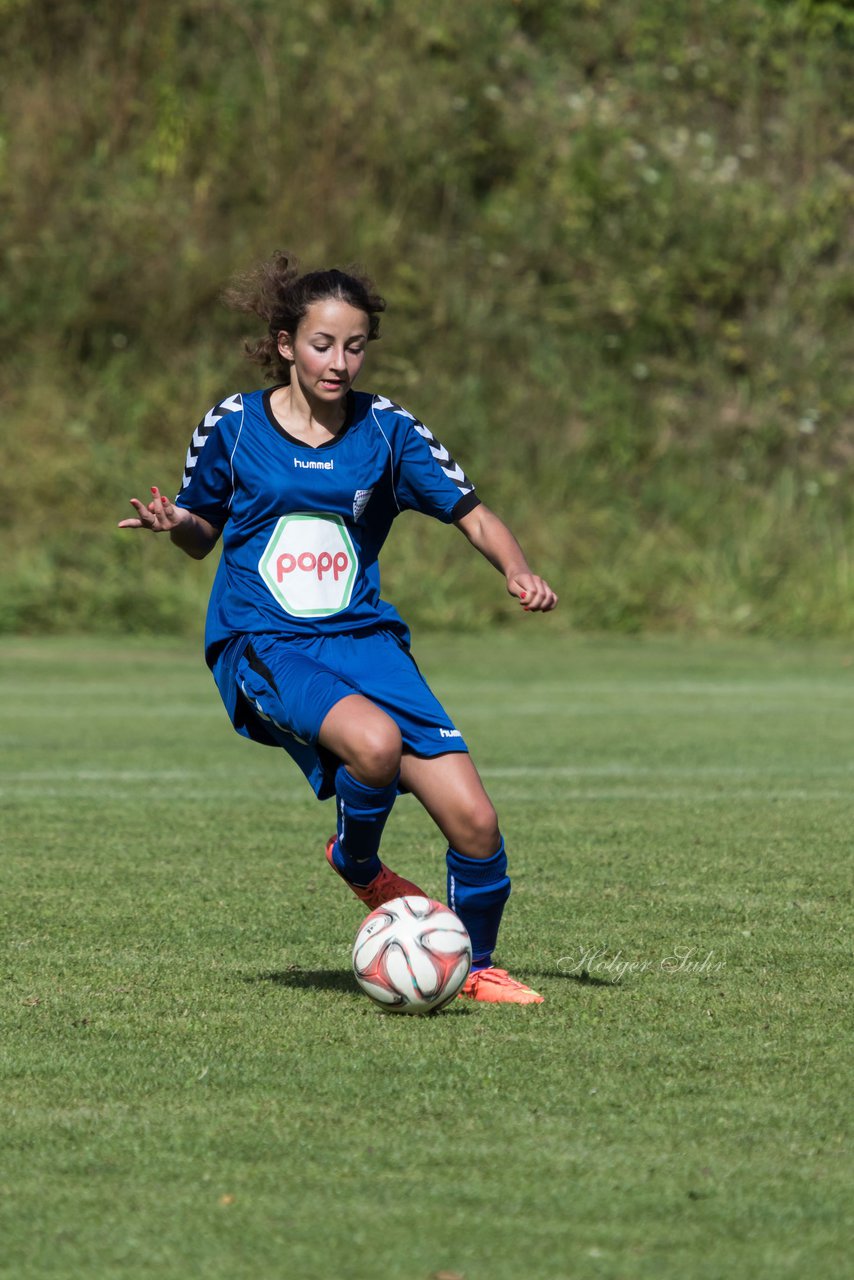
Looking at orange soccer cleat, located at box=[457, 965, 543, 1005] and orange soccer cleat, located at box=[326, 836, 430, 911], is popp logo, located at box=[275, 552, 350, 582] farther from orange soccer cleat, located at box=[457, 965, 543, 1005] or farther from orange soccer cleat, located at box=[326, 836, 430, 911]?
orange soccer cleat, located at box=[457, 965, 543, 1005]

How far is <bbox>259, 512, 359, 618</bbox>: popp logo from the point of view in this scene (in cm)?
454

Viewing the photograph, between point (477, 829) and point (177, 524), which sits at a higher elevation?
point (177, 524)

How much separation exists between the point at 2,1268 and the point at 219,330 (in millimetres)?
17444

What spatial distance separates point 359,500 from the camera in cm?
461

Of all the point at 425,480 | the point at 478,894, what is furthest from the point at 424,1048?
the point at 425,480

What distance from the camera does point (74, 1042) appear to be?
3.88 meters

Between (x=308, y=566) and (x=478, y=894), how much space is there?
2.85 ft

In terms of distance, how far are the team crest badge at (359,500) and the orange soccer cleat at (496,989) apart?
1.12 meters

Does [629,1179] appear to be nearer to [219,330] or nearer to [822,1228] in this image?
[822,1228]

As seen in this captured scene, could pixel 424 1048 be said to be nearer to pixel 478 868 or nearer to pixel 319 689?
pixel 478 868

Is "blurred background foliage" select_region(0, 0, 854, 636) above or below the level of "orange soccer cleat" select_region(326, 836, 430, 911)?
above

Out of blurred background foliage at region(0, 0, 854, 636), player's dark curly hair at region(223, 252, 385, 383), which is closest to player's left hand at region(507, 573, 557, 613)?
player's dark curly hair at region(223, 252, 385, 383)

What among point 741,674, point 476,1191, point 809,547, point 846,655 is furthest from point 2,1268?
point 809,547

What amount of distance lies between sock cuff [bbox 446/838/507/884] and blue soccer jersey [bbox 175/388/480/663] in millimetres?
601
